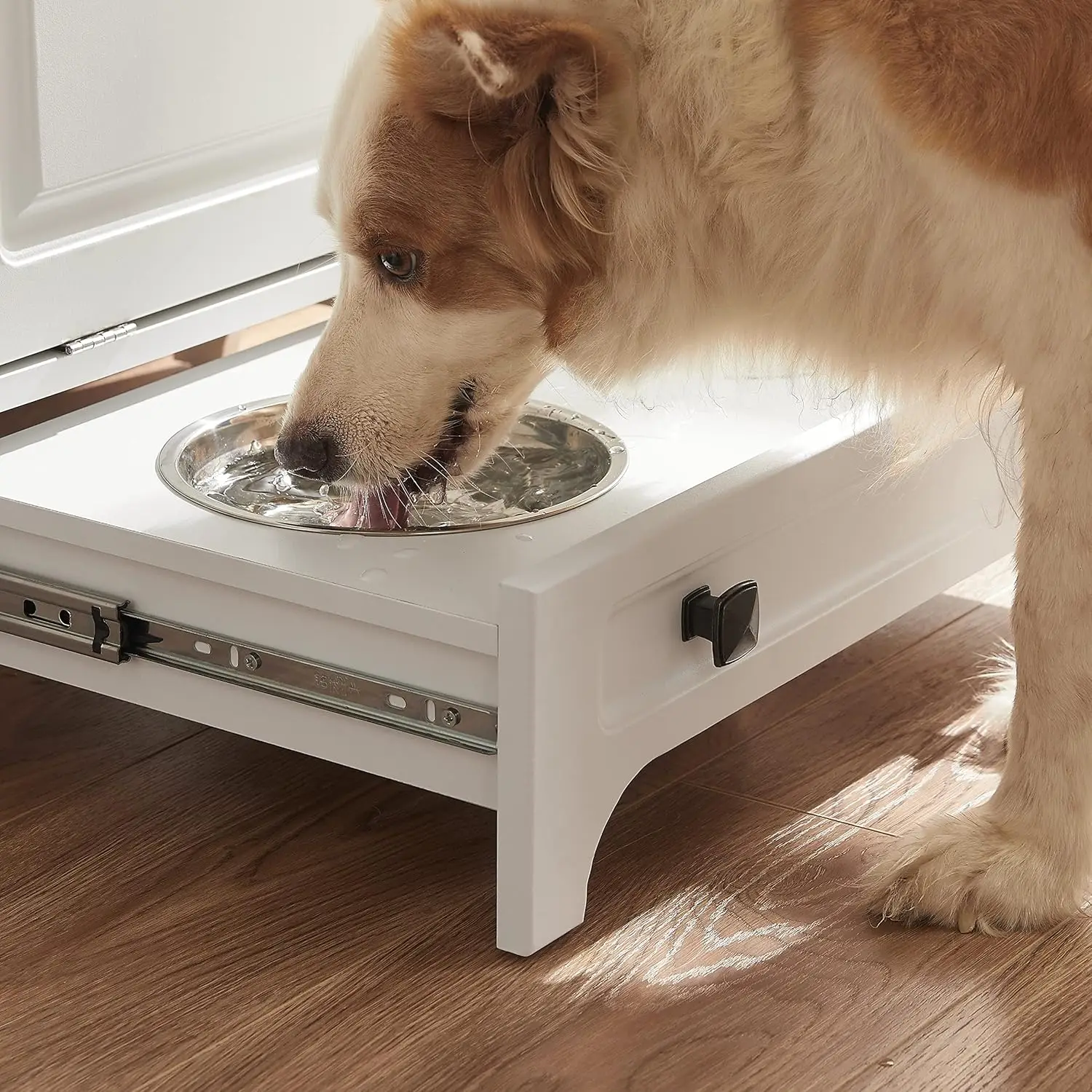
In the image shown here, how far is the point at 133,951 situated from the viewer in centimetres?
127

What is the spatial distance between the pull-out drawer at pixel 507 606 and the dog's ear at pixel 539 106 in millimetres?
228

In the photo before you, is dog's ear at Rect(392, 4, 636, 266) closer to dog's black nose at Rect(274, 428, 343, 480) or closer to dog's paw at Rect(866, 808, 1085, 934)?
A: dog's black nose at Rect(274, 428, 343, 480)

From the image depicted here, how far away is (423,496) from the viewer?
145 centimetres

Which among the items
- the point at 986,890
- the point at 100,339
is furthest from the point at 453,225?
the point at 986,890

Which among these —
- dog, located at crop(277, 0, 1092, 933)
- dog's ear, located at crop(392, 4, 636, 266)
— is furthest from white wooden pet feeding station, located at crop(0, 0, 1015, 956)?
dog's ear, located at crop(392, 4, 636, 266)

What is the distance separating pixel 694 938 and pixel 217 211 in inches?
33.6

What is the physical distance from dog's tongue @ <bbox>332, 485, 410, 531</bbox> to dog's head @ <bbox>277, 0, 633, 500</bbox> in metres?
0.02

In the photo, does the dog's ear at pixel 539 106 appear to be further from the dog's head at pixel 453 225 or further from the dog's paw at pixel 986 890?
the dog's paw at pixel 986 890

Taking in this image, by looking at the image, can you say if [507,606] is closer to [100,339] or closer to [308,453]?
[308,453]

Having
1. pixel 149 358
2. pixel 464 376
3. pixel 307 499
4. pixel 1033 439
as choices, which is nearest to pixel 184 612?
pixel 307 499

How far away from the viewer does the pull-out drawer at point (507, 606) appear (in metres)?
1.21

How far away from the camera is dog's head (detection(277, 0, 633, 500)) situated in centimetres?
121

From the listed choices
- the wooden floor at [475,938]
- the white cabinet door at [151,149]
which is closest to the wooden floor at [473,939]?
the wooden floor at [475,938]

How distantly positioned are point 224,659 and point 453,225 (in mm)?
372
